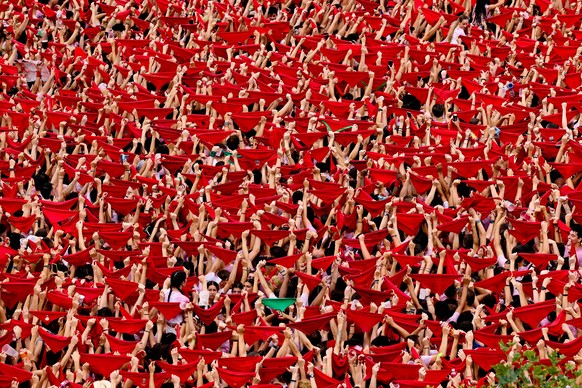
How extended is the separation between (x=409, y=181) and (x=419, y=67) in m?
2.49

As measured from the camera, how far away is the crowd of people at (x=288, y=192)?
977 centimetres

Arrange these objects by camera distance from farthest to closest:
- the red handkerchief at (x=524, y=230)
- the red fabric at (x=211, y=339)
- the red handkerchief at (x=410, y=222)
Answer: the red handkerchief at (x=410, y=222), the red handkerchief at (x=524, y=230), the red fabric at (x=211, y=339)

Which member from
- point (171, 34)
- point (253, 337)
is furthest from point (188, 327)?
point (171, 34)

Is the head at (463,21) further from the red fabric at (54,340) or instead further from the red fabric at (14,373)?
the red fabric at (14,373)

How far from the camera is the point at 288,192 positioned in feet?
38.2

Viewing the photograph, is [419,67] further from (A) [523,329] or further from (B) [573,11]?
(A) [523,329]

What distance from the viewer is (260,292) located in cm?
1034

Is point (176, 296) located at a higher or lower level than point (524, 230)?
lower

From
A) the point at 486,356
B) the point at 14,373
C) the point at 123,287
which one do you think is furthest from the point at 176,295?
the point at 486,356

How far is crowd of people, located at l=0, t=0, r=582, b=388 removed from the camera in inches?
385

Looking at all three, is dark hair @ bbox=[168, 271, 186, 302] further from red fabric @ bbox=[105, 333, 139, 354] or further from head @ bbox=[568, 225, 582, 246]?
head @ bbox=[568, 225, 582, 246]

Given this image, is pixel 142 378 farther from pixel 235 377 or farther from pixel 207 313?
pixel 207 313

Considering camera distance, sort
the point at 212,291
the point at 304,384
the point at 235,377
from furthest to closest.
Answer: the point at 212,291 < the point at 235,377 < the point at 304,384

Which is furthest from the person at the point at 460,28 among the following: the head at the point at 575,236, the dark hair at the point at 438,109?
the head at the point at 575,236
